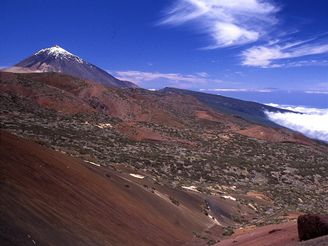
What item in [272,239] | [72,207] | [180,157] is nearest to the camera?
[72,207]

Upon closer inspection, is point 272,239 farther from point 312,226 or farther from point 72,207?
point 72,207

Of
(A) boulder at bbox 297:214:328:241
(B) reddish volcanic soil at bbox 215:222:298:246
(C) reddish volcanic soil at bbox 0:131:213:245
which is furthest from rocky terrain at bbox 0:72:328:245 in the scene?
(A) boulder at bbox 297:214:328:241

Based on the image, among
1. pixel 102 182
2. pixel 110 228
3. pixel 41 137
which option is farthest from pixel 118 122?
pixel 110 228

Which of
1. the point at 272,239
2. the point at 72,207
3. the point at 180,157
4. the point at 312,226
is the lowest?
the point at 180,157

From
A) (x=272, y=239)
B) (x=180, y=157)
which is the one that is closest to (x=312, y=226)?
(x=272, y=239)

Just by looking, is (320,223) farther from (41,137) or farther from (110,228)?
(41,137)

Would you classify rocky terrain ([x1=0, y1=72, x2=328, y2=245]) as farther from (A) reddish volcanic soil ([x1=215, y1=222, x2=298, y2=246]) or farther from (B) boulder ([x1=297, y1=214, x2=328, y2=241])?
(B) boulder ([x1=297, y1=214, x2=328, y2=241])

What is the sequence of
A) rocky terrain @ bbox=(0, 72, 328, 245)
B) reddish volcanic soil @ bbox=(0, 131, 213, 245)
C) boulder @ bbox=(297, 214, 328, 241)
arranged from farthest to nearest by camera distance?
rocky terrain @ bbox=(0, 72, 328, 245) → boulder @ bbox=(297, 214, 328, 241) → reddish volcanic soil @ bbox=(0, 131, 213, 245)
